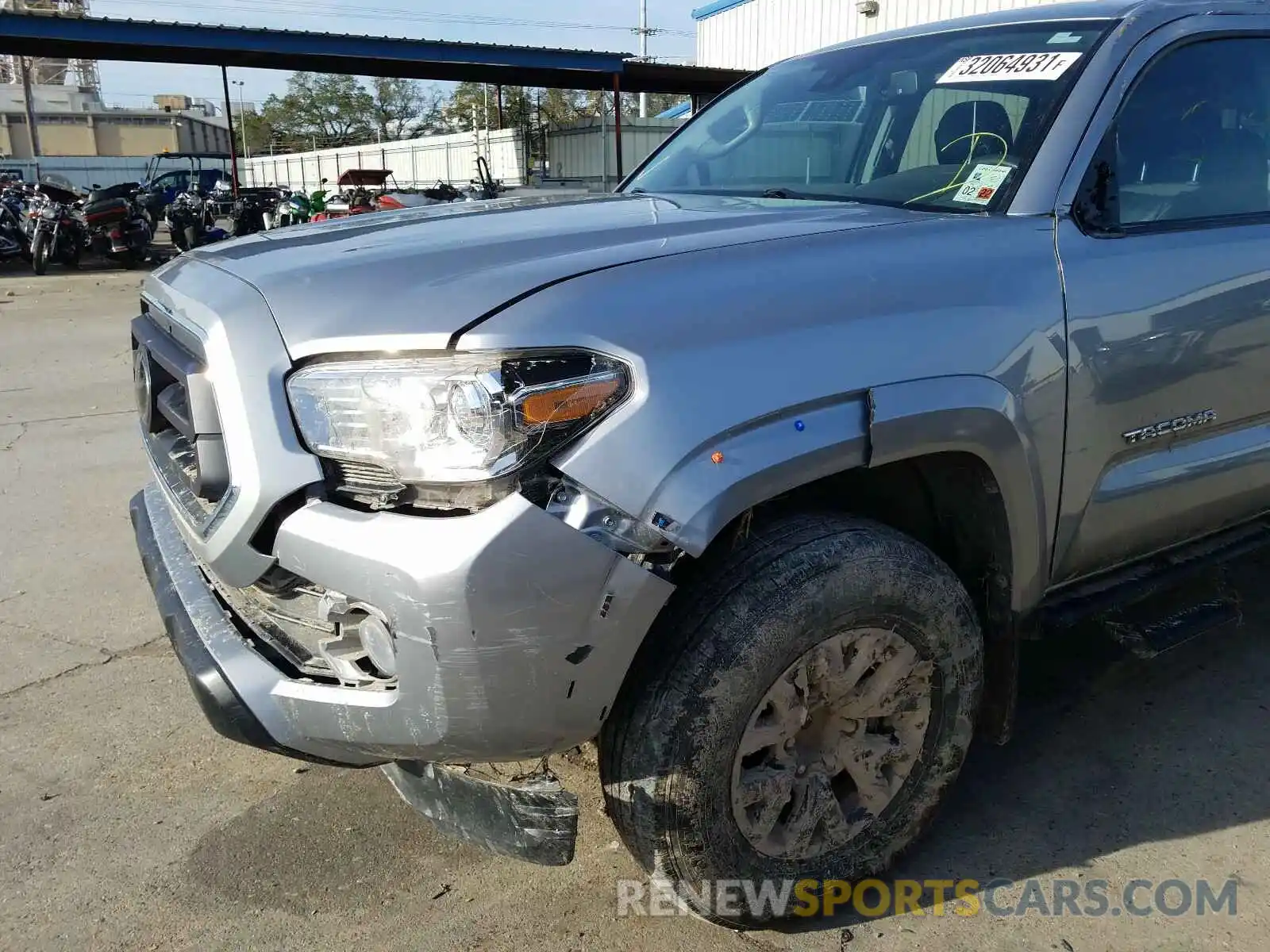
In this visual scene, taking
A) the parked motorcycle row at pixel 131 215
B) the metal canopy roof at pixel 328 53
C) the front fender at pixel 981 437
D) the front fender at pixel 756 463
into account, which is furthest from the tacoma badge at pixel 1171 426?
the metal canopy roof at pixel 328 53

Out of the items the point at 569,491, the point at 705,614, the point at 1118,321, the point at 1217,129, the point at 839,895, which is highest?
the point at 1217,129

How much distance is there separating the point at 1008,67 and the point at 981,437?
117cm

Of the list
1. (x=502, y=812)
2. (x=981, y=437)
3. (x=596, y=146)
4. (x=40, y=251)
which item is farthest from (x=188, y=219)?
(x=981, y=437)

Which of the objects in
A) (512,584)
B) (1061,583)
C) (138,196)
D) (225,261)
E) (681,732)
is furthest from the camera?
(138,196)

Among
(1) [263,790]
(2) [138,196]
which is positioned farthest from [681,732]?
(2) [138,196]

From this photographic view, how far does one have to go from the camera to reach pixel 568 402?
175cm

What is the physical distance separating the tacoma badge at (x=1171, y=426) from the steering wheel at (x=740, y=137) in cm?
161

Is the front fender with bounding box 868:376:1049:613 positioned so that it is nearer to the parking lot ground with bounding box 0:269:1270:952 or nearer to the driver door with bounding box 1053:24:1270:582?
the driver door with bounding box 1053:24:1270:582

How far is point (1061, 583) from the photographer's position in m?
2.60

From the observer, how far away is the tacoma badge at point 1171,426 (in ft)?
8.02

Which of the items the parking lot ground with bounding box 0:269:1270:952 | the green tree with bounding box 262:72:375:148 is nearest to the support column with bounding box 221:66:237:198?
the parking lot ground with bounding box 0:269:1270:952

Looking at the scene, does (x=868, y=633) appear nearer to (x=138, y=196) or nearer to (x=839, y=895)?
(x=839, y=895)

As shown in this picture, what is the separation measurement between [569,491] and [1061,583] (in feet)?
4.89

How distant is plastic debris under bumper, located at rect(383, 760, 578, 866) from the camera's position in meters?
1.96
